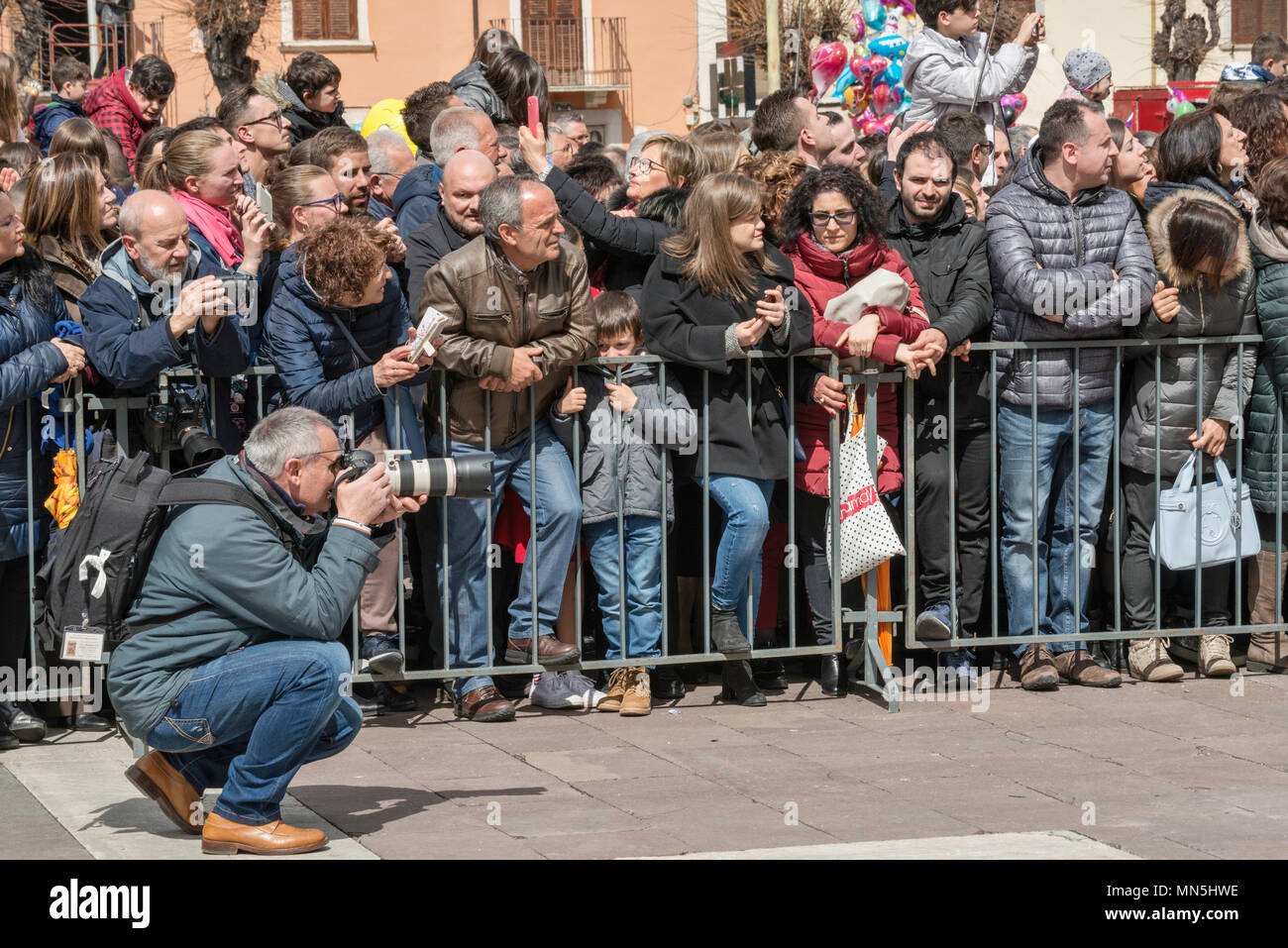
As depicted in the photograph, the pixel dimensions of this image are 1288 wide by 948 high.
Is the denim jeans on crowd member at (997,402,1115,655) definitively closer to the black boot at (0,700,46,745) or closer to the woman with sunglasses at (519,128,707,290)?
the woman with sunglasses at (519,128,707,290)

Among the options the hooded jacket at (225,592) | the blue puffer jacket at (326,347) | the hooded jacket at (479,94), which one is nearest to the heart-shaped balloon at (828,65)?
the hooded jacket at (479,94)

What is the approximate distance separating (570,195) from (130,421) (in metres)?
2.04

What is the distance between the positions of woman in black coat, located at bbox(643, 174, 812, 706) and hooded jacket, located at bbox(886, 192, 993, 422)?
644 mm

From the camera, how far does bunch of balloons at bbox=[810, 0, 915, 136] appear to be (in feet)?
39.2

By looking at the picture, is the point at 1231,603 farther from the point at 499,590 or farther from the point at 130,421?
the point at 130,421

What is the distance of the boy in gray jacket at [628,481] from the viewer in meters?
7.11

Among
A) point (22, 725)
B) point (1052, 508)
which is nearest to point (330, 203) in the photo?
point (22, 725)

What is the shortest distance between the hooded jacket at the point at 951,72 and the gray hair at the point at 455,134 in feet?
9.91

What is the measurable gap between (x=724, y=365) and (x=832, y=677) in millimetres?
1439

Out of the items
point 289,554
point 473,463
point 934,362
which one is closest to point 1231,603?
point 934,362

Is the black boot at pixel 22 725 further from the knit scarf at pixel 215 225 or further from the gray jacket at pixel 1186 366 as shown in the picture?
the gray jacket at pixel 1186 366

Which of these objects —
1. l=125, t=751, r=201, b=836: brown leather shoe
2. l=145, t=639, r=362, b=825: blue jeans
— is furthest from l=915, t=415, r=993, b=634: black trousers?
l=125, t=751, r=201, b=836: brown leather shoe

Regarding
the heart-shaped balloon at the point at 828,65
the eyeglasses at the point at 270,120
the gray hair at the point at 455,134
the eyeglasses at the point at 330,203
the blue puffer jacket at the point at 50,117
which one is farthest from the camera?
the heart-shaped balloon at the point at 828,65

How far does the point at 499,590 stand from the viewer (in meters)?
7.32
